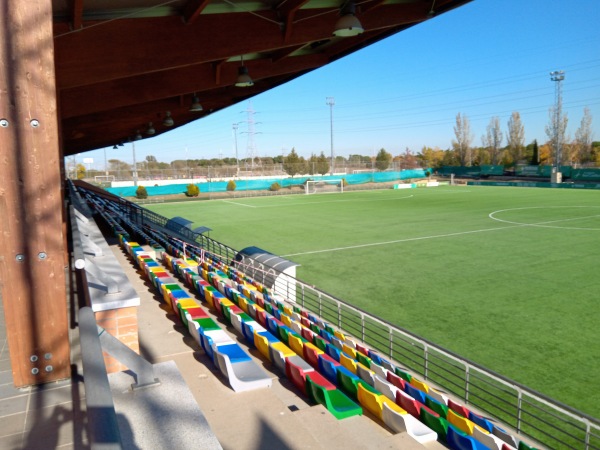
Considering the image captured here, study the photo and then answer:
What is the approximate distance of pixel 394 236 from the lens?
23734 millimetres

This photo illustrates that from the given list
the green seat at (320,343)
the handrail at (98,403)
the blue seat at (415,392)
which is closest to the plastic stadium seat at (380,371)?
the blue seat at (415,392)

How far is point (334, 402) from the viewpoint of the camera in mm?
4727

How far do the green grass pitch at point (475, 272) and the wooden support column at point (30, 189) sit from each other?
7537 millimetres

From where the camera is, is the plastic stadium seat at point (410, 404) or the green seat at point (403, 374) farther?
the green seat at point (403, 374)

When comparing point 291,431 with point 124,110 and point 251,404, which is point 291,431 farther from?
point 124,110

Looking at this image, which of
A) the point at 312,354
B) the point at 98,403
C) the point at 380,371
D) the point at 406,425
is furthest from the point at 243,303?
the point at 98,403

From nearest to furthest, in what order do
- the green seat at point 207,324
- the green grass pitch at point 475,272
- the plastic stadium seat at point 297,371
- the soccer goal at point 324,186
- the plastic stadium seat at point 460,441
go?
1. the plastic stadium seat at point 460,441
2. the plastic stadium seat at point 297,371
3. the green seat at point 207,324
4. the green grass pitch at point 475,272
5. the soccer goal at point 324,186

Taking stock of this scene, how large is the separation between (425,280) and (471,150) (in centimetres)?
8410

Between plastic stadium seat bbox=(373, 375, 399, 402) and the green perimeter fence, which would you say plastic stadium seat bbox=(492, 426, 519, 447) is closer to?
the green perimeter fence

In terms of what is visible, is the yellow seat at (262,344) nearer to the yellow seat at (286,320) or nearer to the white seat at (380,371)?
the white seat at (380,371)

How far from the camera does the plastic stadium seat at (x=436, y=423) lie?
4.98 meters

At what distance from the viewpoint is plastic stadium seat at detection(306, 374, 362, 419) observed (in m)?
4.64

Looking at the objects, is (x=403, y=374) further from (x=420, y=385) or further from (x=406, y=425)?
(x=406, y=425)

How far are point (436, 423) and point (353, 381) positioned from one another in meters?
1.02
